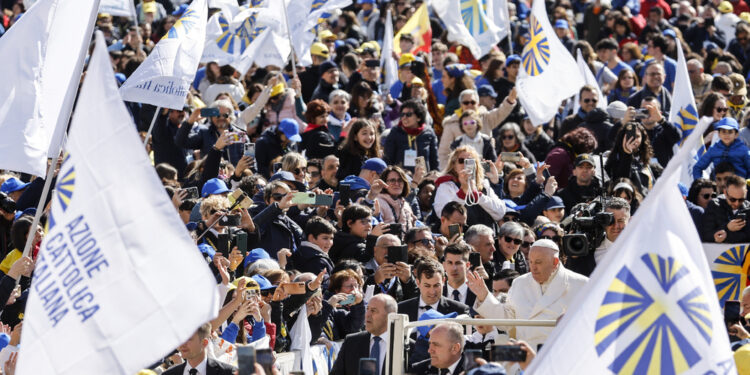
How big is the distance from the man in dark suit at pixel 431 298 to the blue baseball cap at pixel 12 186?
3.87m

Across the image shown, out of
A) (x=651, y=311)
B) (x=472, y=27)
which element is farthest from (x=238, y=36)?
(x=651, y=311)

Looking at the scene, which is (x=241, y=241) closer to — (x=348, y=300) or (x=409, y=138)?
(x=348, y=300)

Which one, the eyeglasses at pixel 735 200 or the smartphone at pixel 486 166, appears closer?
the eyeglasses at pixel 735 200

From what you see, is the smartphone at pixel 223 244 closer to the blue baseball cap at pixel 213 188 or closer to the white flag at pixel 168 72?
the blue baseball cap at pixel 213 188

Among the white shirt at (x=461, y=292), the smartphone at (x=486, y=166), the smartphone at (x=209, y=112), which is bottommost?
the smartphone at (x=486, y=166)

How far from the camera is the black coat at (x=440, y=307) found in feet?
32.4

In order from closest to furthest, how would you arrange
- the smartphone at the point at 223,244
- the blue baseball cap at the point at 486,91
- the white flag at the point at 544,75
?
1. the smartphone at the point at 223,244
2. the white flag at the point at 544,75
3. the blue baseball cap at the point at 486,91

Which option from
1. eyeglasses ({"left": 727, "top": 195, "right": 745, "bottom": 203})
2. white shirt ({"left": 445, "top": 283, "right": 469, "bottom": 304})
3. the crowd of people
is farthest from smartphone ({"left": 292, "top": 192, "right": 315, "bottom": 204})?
eyeglasses ({"left": 727, "top": 195, "right": 745, "bottom": 203})

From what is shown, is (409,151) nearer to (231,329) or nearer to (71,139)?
(231,329)

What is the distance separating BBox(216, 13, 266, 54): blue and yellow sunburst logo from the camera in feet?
50.1

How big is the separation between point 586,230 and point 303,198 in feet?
7.76

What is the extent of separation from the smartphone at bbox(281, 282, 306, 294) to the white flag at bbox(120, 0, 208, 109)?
7.58 feet

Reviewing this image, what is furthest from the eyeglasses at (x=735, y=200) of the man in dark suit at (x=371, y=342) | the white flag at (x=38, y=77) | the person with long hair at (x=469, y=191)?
the white flag at (x=38, y=77)

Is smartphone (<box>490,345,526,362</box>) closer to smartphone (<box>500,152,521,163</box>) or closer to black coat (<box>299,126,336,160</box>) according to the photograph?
black coat (<box>299,126,336,160</box>)
